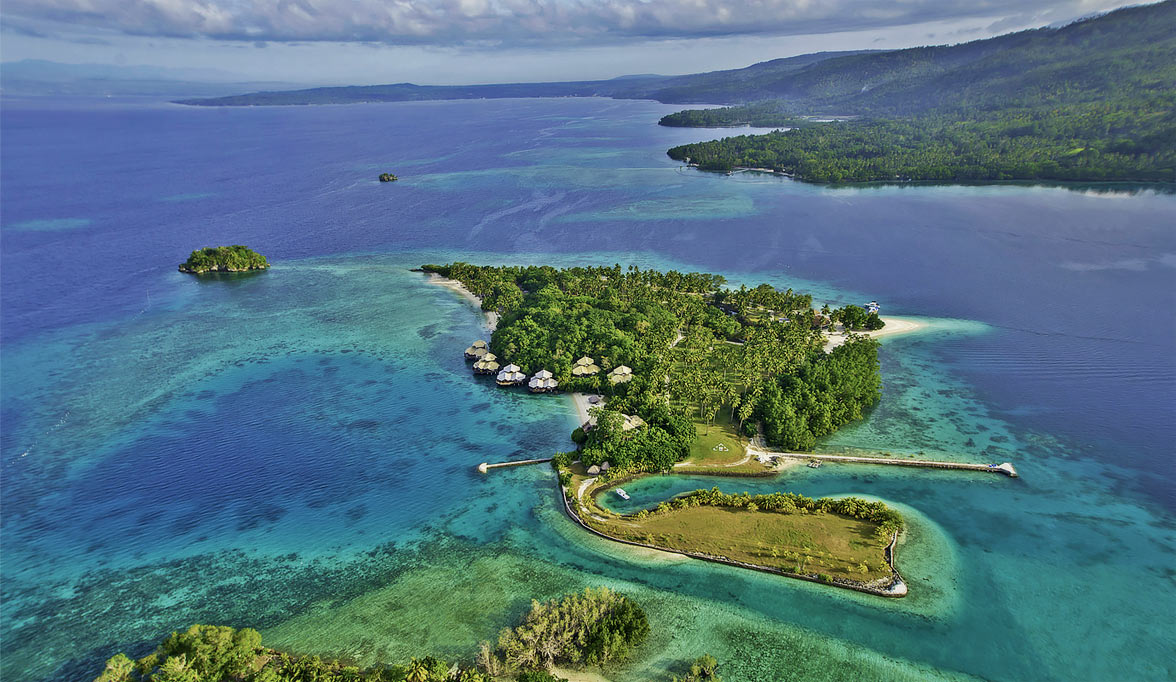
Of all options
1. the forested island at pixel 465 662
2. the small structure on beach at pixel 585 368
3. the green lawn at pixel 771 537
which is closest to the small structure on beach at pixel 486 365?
the small structure on beach at pixel 585 368

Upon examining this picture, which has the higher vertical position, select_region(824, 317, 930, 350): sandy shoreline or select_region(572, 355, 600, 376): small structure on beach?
select_region(824, 317, 930, 350): sandy shoreline

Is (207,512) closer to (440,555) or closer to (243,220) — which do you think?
(440,555)

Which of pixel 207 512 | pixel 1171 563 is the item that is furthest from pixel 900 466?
pixel 207 512

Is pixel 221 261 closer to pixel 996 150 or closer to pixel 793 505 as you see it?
pixel 793 505

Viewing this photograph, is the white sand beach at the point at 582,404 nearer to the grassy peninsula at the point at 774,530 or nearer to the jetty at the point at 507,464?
the jetty at the point at 507,464

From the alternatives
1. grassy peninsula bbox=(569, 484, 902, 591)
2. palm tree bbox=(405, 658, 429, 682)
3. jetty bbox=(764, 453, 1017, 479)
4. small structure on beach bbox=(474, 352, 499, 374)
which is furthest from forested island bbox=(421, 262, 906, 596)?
palm tree bbox=(405, 658, 429, 682)

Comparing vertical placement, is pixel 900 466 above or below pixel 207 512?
above

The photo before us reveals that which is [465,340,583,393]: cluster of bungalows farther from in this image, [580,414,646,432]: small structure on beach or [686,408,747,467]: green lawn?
[686,408,747,467]: green lawn
